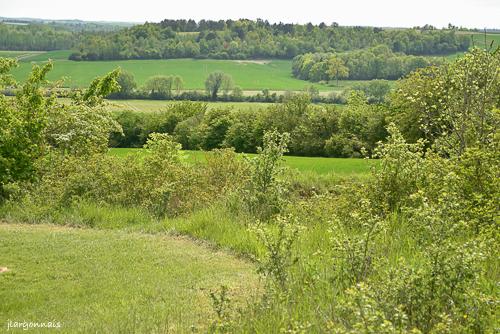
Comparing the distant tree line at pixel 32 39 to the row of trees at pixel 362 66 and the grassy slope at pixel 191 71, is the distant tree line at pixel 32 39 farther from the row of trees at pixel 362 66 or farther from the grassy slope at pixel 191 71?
the row of trees at pixel 362 66

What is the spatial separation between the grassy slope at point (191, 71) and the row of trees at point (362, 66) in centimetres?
256

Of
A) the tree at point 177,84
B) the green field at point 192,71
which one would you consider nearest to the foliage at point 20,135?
the green field at point 192,71

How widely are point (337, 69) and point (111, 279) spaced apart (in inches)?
3822

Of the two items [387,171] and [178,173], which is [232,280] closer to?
[387,171]

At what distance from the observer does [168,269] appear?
10672 mm

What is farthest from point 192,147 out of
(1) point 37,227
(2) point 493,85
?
(2) point 493,85

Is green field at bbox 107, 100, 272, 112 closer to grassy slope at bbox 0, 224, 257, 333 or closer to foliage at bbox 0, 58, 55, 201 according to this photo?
foliage at bbox 0, 58, 55, 201

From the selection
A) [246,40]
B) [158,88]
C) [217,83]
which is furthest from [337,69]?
[246,40]

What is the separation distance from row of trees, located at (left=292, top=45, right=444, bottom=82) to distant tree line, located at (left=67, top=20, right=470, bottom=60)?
8.22m

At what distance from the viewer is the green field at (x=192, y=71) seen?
99812 millimetres

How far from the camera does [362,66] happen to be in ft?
340

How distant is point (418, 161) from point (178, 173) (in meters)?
8.82

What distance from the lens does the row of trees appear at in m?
97.7

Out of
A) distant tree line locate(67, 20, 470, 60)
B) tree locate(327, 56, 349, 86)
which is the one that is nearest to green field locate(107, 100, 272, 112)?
tree locate(327, 56, 349, 86)
